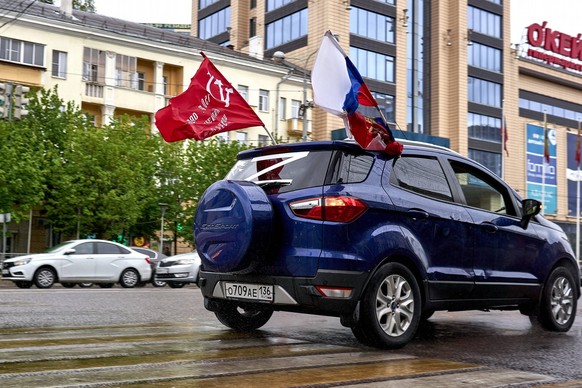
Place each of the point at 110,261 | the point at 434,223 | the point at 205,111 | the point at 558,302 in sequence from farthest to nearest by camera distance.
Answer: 1. the point at 110,261
2. the point at 558,302
3. the point at 205,111
4. the point at 434,223

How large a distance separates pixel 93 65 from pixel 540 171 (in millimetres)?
39298

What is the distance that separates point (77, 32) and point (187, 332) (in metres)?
37.2

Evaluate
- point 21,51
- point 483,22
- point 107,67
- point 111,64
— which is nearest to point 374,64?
point 483,22

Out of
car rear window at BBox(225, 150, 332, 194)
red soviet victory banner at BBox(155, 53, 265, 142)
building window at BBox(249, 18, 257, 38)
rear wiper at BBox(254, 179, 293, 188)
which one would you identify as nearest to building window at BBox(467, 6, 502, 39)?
building window at BBox(249, 18, 257, 38)

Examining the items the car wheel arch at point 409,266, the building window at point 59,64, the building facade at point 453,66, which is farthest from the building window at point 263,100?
the car wheel arch at point 409,266

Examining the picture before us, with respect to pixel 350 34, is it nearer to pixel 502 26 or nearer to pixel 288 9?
pixel 288 9

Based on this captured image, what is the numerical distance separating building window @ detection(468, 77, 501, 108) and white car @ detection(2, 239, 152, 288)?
4091cm

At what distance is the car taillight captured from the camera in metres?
6.15

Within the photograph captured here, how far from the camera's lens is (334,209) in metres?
6.16

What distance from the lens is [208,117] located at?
8.20 metres

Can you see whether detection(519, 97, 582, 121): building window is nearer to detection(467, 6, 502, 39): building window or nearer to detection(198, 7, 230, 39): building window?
detection(467, 6, 502, 39): building window

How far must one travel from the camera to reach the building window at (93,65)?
4186 centimetres

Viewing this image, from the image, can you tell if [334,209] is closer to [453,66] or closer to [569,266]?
[569,266]

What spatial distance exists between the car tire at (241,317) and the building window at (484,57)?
181 feet
